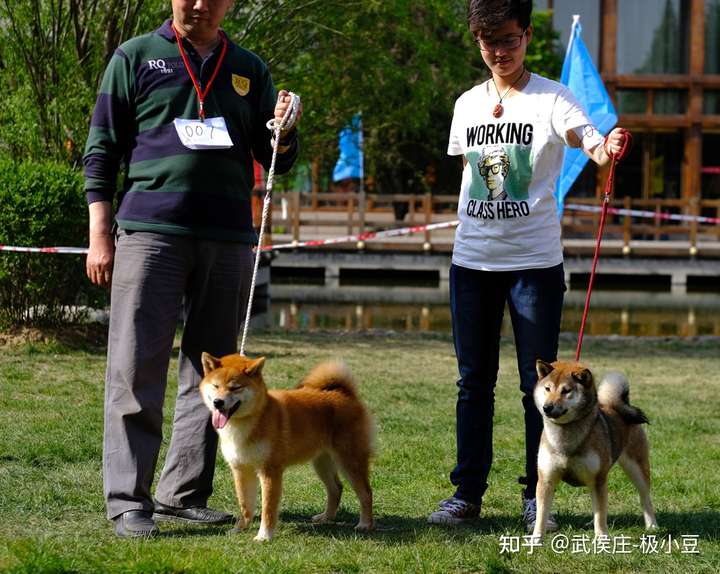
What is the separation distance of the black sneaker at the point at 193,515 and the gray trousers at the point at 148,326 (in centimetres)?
23

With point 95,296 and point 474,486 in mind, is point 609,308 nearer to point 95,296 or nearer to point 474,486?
point 95,296

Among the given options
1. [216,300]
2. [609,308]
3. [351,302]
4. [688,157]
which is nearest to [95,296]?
[216,300]

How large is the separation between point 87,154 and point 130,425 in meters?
1.09

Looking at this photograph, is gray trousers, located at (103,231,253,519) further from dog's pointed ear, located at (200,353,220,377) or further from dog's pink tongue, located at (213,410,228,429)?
dog's pink tongue, located at (213,410,228,429)

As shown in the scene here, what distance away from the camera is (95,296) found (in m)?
10.5

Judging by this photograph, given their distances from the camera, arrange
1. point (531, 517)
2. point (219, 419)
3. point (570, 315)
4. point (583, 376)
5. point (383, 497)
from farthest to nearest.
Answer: point (570, 315) → point (383, 497) → point (531, 517) → point (583, 376) → point (219, 419)

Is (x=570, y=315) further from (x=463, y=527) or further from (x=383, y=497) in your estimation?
(x=463, y=527)

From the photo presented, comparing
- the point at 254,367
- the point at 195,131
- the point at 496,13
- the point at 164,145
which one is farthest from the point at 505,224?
the point at 164,145

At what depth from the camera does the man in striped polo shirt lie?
14.0 feet

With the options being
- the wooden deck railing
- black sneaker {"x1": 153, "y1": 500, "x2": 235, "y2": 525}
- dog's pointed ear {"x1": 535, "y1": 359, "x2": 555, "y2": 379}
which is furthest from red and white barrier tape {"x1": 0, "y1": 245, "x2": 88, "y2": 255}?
the wooden deck railing

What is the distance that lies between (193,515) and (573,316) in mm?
14695

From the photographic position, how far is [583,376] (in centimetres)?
421

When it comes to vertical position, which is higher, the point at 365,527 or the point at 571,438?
the point at 571,438

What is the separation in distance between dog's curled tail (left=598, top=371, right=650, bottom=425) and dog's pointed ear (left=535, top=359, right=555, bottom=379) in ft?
1.48
